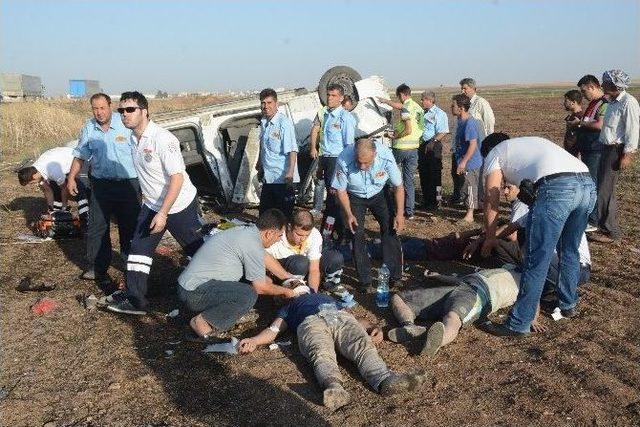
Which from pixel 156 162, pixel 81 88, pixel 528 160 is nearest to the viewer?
pixel 528 160

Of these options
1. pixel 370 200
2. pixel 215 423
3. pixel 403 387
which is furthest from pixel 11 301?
pixel 403 387

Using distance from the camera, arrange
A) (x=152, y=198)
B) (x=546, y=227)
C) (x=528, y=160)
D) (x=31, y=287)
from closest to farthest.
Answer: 1. (x=546, y=227)
2. (x=528, y=160)
3. (x=152, y=198)
4. (x=31, y=287)

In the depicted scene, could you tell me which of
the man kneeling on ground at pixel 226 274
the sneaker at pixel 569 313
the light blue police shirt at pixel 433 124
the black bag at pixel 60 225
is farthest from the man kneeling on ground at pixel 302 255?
the light blue police shirt at pixel 433 124

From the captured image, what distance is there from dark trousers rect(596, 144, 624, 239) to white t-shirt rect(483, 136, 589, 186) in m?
2.55

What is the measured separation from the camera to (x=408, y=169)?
8.38 m

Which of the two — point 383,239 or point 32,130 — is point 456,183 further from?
point 32,130

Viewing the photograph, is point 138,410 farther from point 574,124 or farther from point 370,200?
point 574,124

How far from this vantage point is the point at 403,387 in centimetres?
352

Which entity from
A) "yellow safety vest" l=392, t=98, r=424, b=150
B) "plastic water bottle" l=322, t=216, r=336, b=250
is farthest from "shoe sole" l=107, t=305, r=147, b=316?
"yellow safety vest" l=392, t=98, r=424, b=150

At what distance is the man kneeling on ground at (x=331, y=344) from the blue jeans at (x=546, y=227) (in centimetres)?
116

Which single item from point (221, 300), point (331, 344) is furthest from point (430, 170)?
point (331, 344)

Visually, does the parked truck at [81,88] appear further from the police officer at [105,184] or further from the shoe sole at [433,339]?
the shoe sole at [433,339]

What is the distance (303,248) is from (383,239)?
0.93m

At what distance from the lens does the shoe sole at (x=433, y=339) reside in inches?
160
